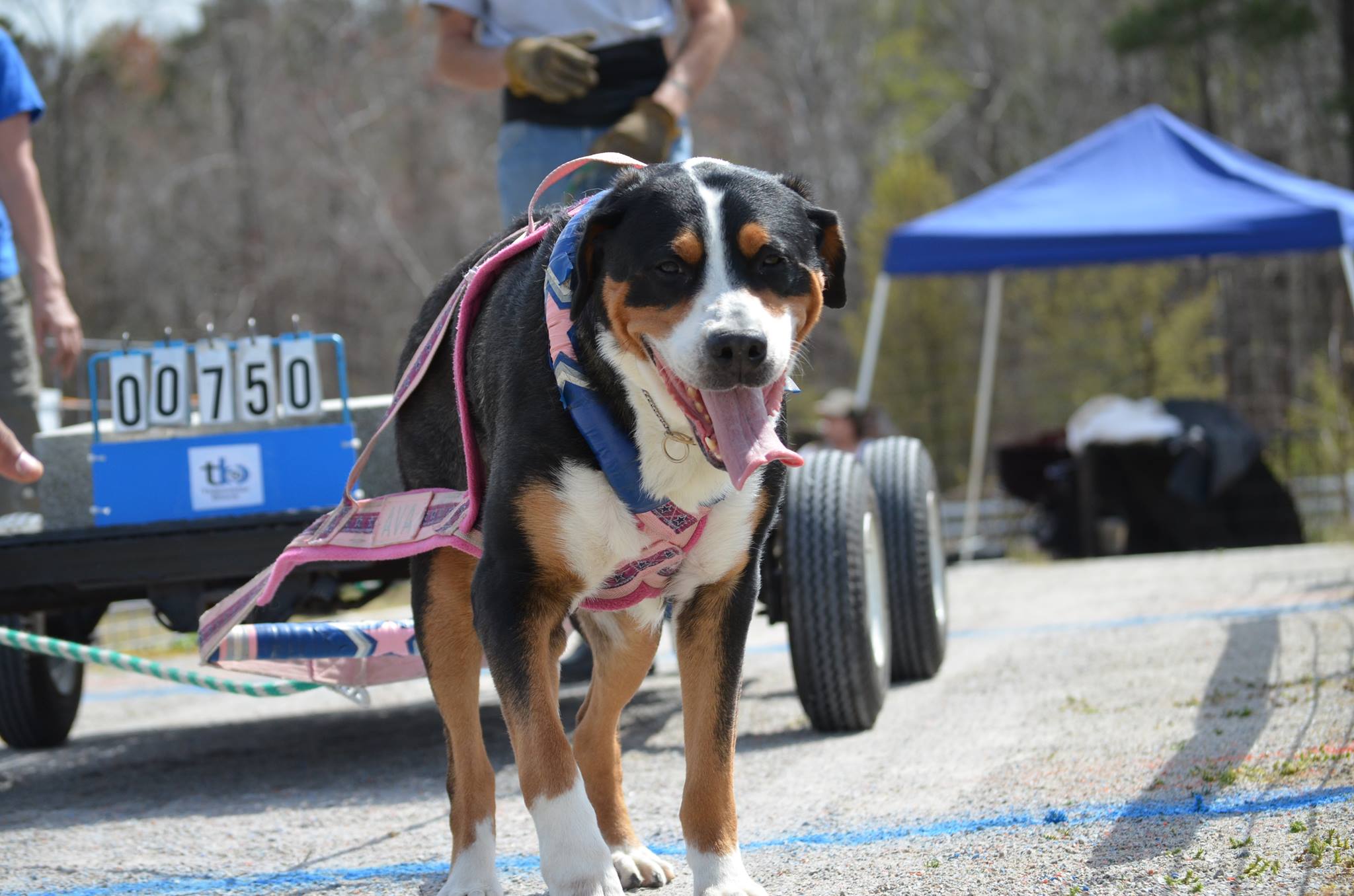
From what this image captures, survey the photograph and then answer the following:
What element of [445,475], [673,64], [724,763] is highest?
[673,64]

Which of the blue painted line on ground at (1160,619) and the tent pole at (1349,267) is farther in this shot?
the tent pole at (1349,267)

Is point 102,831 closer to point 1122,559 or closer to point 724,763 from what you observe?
point 724,763

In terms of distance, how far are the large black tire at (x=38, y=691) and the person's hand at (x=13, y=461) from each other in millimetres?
1364

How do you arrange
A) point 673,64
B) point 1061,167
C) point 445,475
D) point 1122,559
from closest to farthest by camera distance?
point 445,475 < point 673,64 < point 1122,559 < point 1061,167

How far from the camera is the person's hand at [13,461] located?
4020 millimetres

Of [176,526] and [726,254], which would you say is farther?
[176,526]

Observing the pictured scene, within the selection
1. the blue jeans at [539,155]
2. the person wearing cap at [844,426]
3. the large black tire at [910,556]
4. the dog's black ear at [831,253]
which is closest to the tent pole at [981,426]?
the person wearing cap at [844,426]

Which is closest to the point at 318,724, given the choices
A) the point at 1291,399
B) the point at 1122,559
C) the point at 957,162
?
the point at 1122,559

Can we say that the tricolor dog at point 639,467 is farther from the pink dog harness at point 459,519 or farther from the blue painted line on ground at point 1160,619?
the blue painted line on ground at point 1160,619

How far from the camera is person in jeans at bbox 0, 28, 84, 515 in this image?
517 cm

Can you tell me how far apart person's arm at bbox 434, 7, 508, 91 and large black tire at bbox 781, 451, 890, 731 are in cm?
177

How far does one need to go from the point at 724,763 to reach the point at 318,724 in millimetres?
3750

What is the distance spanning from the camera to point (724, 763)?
2.88 metres

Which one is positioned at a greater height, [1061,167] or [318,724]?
[1061,167]
